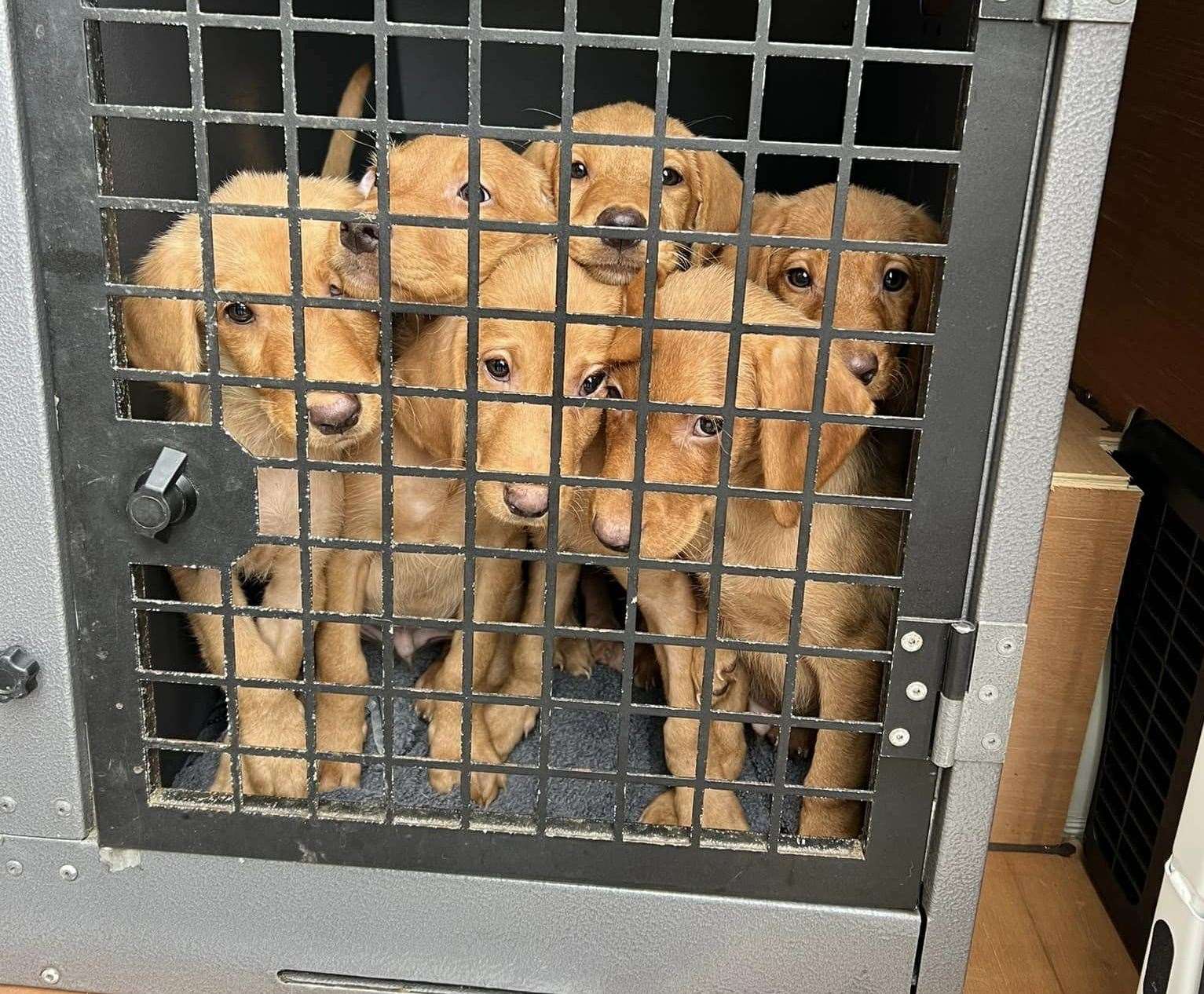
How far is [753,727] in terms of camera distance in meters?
1.88

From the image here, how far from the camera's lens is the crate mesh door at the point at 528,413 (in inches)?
39.6

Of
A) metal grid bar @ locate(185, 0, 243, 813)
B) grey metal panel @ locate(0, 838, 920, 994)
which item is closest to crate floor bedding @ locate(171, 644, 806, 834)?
grey metal panel @ locate(0, 838, 920, 994)

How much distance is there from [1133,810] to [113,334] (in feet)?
4.39

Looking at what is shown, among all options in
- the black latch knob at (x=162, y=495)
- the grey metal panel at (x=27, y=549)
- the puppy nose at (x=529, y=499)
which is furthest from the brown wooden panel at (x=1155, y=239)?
the grey metal panel at (x=27, y=549)

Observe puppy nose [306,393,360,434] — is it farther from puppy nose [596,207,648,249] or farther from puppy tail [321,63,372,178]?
puppy tail [321,63,372,178]

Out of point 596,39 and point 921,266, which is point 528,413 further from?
point 921,266

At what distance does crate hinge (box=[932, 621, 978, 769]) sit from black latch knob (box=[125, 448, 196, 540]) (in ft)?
2.43

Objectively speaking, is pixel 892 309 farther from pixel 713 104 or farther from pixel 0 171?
pixel 0 171

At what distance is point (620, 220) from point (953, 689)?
72cm

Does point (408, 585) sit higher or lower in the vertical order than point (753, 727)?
higher

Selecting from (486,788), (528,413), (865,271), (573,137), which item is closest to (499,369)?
(528,413)

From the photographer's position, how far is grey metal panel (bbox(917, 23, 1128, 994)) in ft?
3.12

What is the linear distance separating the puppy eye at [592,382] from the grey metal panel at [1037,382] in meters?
0.49

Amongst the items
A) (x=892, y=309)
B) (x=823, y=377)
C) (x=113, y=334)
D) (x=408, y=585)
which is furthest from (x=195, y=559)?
(x=892, y=309)
